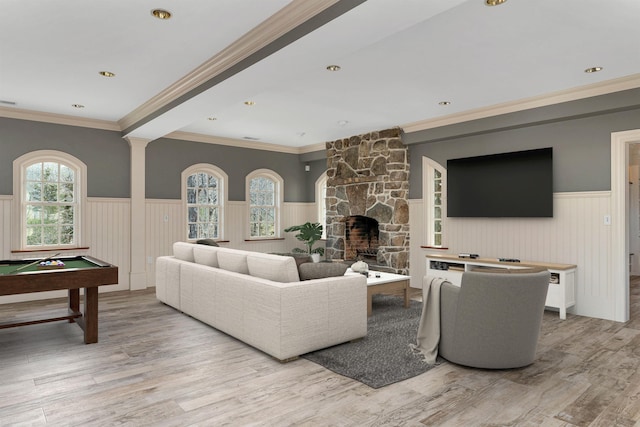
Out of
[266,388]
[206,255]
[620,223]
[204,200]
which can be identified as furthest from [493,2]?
[204,200]

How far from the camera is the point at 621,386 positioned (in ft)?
10.0

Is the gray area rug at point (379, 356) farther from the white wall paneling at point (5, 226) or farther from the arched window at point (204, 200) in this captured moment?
the white wall paneling at point (5, 226)

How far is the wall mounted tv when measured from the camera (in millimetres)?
5484

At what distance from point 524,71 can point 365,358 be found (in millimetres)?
3302

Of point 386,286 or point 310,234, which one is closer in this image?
point 386,286

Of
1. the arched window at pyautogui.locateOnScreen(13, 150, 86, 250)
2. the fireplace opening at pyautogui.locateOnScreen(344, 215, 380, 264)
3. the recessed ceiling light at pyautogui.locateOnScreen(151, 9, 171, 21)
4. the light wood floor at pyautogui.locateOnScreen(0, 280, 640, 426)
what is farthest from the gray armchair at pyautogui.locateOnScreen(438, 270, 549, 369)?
the arched window at pyautogui.locateOnScreen(13, 150, 86, 250)

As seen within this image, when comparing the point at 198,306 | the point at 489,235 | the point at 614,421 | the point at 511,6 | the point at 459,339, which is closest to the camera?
the point at 614,421

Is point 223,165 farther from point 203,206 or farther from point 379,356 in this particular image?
point 379,356

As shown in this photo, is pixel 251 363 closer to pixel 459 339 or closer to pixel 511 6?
pixel 459 339

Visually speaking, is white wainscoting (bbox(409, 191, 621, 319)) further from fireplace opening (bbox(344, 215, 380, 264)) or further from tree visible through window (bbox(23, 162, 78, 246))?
tree visible through window (bbox(23, 162, 78, 246))

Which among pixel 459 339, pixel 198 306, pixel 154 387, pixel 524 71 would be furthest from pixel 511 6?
pixel 198 306

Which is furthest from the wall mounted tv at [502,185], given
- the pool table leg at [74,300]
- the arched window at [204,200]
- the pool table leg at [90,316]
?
the pool table leg at [74,300]

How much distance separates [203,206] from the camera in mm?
7852

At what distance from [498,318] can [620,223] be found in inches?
111
